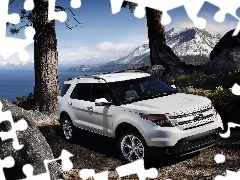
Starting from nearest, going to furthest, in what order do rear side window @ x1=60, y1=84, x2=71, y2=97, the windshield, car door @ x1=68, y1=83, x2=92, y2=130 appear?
the windshield → car door @ x1=68, y1=83, x2=92, y2=130 → rear side window @ x1=60, y1=84, x2=71, y2=97

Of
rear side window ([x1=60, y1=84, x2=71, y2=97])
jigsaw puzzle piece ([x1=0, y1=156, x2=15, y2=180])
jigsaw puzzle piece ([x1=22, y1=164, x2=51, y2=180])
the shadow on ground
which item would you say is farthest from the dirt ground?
jigsaw puzzle piece ([x1=0, y1=156, x2=15, y2=180])

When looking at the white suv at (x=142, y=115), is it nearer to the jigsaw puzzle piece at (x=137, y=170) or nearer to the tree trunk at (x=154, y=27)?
the jigsaw puzzle piece at (x=137, y=170)

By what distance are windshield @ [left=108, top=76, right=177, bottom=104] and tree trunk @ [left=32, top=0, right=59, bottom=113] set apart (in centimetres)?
684

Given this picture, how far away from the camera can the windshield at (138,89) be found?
26.9ft

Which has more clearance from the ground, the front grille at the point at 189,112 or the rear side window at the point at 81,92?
the rear side window at the point at 81,92

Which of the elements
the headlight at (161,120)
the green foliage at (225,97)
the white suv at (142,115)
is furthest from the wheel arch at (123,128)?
the green foliage at (225,97)

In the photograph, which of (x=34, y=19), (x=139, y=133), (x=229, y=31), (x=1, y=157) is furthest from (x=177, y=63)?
(x=1, y=157)

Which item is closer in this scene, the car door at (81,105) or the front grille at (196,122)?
the front grille at (196,122)

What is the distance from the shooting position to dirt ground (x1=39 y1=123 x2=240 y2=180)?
23.2ft

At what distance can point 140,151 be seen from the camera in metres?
7.49

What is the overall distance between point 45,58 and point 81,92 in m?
5.54

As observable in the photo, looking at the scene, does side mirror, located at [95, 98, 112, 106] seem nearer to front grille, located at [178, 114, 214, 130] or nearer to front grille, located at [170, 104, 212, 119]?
front grille, located at [170, 104, 212, 119]

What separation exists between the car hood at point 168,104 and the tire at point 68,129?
2.90m

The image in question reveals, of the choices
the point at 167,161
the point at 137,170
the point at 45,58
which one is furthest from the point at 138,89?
the point at 45,58
